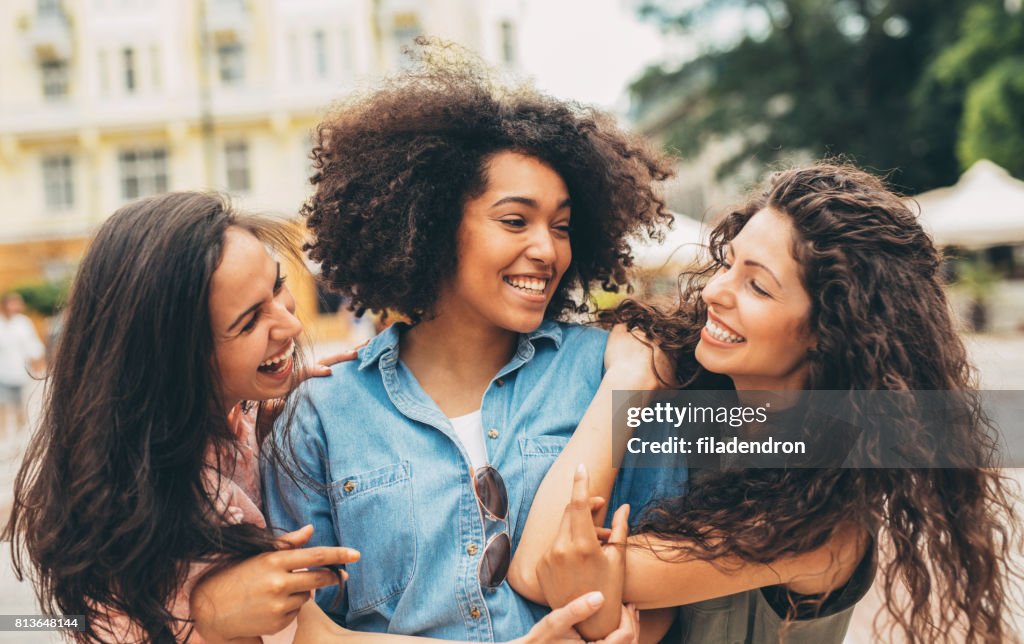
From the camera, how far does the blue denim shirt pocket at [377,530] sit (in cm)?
188

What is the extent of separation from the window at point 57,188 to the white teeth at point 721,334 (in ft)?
84.7

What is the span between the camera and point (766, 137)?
794 inches

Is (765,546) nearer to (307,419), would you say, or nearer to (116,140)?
(307,419)

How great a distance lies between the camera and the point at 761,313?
178 centimetres

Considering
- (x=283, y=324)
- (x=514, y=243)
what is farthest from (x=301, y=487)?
(x=514, y=243)

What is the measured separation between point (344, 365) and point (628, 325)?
67 centimetres

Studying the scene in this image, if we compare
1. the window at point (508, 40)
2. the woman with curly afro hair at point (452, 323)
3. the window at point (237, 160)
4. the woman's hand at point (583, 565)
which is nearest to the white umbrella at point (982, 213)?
the woman with curly afro hair at point (452, 323)

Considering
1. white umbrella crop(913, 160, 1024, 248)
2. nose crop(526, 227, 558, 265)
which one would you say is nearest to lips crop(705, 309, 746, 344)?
nose crop(526, 227, 558, 265)

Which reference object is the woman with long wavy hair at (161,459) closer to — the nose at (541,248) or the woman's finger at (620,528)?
the woman's finger at (620,528)

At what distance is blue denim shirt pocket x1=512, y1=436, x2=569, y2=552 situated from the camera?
194 centimetres

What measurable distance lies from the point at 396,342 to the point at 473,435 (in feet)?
1.01

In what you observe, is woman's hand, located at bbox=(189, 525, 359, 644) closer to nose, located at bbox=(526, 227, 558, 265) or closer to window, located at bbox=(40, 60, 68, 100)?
nose, located at bbox=(526, 227, 558, 265)

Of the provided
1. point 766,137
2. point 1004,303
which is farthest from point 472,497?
point 766,137

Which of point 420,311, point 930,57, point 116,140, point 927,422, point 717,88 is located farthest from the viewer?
point 116,140
